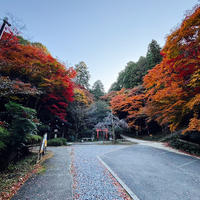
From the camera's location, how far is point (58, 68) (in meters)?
8.65

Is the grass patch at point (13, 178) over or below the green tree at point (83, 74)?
below

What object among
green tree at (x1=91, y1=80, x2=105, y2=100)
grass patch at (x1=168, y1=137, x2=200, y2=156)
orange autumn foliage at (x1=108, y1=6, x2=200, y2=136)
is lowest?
grass patch at (x1=168, y1=137, x2=200, y2=156)

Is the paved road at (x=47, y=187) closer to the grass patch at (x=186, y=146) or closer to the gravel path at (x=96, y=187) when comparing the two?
the gravel path at (x=96, y=187)

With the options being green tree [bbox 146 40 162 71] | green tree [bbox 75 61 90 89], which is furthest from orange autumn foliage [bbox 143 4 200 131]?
green tree [bbox 75 61 90 89]

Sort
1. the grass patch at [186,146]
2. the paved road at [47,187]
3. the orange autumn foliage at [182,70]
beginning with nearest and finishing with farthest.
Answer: the paved road at [47,187] → the orange autumn foliage at [182,70] → the grass patch at [186,146]

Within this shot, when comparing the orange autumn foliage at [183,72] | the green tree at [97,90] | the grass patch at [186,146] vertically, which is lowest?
the grass patch at [186,146]

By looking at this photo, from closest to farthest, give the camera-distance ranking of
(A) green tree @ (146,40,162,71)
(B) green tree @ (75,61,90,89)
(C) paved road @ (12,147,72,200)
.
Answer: (C) paved road @ (12,147,72,200)
(A) green tree @ (146,40,162,71)
(B) green tree @ (75,61,90,89)

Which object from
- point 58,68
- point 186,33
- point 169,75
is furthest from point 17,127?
Answer: point 169,75

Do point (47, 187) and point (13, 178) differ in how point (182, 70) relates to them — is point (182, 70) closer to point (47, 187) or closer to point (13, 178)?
point (47, 187)

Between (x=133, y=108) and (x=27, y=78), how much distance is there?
14901 mm

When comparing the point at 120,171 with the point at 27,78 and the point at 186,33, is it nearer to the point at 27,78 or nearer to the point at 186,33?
the point at 186,33

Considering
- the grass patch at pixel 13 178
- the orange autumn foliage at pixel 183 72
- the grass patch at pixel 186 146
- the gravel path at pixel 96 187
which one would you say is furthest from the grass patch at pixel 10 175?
the grass patch at pixel 186 146

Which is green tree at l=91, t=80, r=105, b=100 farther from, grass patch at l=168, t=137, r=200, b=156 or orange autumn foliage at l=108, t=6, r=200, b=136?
grass patch at l=168, t=137, r=200, b=156

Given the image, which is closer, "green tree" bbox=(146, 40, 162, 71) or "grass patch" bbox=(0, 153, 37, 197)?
"grass patch" bbox=(0, 153, 37, 197)
